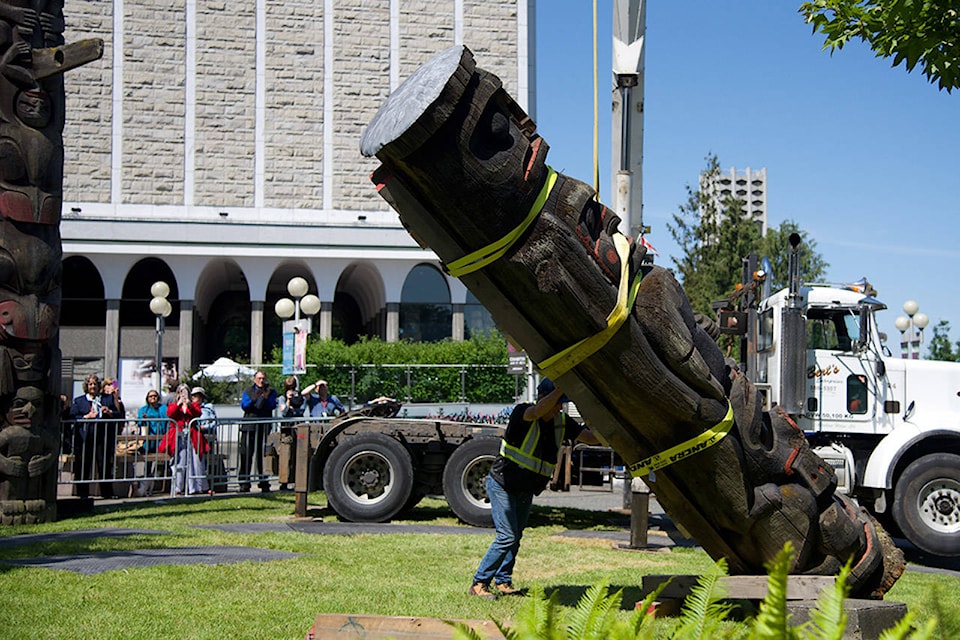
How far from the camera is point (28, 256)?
11.8m

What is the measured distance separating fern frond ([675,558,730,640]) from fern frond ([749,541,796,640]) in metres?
0.34

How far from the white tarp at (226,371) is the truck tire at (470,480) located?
65.9 ft

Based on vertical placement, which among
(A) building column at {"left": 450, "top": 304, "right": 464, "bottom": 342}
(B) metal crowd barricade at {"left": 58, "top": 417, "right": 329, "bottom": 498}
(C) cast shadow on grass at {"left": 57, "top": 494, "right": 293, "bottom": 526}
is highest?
(A) building column at {"left": 450, "top": 304, "right": 464, "bottom": 342}

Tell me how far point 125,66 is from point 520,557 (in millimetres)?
35176

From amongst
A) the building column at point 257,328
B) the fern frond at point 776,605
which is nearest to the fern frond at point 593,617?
the fern frond at point 776,605

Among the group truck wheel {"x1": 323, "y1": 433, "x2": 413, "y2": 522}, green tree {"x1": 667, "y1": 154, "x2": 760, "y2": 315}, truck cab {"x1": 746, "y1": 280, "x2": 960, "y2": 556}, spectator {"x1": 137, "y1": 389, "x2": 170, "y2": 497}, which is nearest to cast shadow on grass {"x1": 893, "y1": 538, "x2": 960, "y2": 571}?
truck cab {"x1": 746, "y1": 280, "x2": 960, "y2": 556}

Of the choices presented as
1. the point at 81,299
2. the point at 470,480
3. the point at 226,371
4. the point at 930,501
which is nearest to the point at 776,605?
the point at 470,480

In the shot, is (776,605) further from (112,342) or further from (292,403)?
(112,342)

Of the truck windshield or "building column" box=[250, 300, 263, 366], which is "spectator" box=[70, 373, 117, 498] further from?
"building column" box=[250, 300, 263, 366]

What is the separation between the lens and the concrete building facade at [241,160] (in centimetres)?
3709

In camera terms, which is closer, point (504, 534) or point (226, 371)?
point (504, 534)

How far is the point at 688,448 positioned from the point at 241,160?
3690cm

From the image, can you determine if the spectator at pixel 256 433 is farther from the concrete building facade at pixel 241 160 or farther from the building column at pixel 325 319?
the building column at pixel 325 319

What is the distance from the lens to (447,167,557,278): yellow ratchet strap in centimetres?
441
